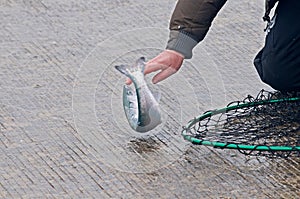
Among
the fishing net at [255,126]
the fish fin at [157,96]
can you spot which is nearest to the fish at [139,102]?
the fish fin at [157,96]

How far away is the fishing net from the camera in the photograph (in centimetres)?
403

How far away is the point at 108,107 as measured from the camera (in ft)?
14.8

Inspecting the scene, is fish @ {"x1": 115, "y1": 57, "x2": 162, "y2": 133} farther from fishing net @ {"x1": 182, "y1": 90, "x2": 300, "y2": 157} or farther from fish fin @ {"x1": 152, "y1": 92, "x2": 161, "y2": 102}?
fishing net @ {"x1": 182, "y1": 90, "x2": 300, "y2": 157}

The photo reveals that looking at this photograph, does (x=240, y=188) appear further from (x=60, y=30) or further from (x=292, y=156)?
(x=60, y=30)

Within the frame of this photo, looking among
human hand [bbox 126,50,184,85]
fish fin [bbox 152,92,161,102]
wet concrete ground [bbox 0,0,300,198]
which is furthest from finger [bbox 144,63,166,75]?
wet concrete ground [bbox 0,0,300,198]

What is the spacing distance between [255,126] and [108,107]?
0.78 metres

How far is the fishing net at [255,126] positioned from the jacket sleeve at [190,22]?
446mm

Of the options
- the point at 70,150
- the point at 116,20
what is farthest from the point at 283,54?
the point at 116,20

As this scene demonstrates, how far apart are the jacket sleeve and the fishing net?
446 millimetres

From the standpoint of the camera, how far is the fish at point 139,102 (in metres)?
3.99

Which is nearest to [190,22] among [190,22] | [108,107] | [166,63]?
[190,22]

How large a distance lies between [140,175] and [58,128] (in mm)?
619

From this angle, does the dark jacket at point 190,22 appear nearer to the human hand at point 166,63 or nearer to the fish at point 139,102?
the human hand at point 166,63

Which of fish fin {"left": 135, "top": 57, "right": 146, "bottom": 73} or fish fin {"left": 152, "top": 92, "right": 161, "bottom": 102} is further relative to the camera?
fish fin {"left": 152, "top": 92, "right": 161, "bottom": 102}
